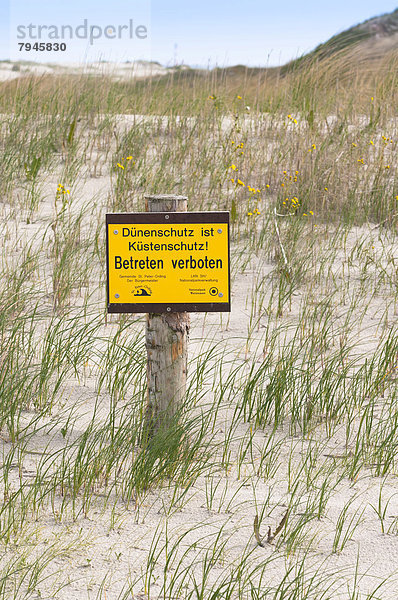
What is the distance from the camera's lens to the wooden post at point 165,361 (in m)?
2.63

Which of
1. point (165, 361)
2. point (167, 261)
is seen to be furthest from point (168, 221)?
point (165, 361)

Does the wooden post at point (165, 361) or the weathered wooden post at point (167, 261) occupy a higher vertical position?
the weathered wooden post at point (167, 261)

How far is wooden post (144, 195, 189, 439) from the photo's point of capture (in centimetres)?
263

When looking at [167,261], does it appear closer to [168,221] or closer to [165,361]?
[168,221]

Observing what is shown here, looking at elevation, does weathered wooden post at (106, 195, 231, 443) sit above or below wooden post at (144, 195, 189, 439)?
above

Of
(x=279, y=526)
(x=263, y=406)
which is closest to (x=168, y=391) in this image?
(x=263, y=406)

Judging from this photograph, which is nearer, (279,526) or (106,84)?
(279,526)

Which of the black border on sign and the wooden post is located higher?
the black border on sign

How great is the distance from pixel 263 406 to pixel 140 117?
5.54m

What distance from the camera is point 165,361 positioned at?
8.68 feet

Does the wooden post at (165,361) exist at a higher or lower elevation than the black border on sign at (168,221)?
lower

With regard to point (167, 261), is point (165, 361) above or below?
below

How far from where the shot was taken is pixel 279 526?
2.16 metres

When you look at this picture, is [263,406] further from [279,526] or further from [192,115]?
[192,115]
